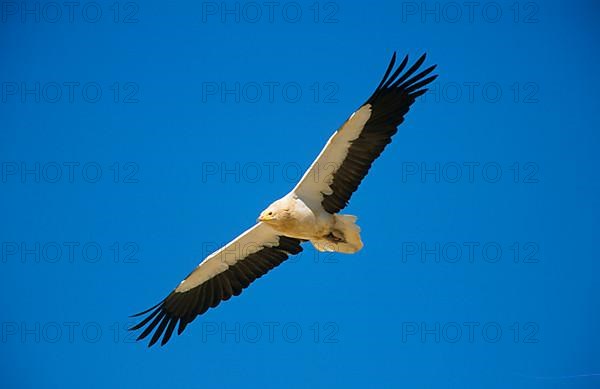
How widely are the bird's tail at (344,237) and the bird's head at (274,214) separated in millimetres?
639

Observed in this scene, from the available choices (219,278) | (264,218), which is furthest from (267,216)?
(219,278)

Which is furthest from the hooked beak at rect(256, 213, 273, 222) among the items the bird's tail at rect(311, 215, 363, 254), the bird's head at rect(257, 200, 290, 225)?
the bird's tail at rect(311, 215, 363, 254)

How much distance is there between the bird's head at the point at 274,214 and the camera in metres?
11.0

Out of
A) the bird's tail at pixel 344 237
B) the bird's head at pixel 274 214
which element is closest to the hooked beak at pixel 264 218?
the bird's head at pixel 274 214

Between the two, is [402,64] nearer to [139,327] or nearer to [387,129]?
[387,129]

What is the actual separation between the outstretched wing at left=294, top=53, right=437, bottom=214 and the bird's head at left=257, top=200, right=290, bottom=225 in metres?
0.38

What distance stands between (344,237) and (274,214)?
940 millimetres

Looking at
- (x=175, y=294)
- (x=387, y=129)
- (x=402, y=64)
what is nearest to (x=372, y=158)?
(x=387, y=129)

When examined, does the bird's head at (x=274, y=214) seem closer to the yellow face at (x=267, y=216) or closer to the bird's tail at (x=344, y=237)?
the yellow face at (x=267, y=216)

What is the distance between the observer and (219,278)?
40.5 ft

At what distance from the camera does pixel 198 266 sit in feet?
39.7

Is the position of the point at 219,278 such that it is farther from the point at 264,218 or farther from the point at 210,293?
the point at 264,218

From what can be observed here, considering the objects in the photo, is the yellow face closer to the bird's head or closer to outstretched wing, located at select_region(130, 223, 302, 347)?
the bird's head

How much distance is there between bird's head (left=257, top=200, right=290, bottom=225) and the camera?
10992mm
